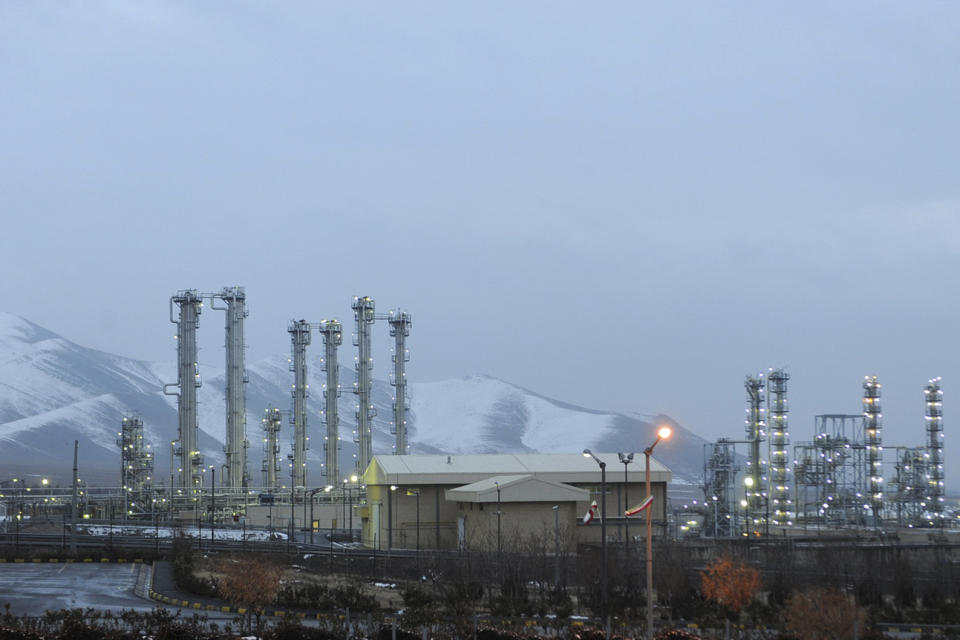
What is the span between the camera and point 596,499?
7519 cm

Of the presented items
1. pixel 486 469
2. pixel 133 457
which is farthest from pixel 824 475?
pixel 133 457

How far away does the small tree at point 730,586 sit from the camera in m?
46.2

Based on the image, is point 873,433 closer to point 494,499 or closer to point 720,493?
point 720,493

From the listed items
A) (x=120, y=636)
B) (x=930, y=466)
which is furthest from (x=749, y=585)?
(x=930, y=466)

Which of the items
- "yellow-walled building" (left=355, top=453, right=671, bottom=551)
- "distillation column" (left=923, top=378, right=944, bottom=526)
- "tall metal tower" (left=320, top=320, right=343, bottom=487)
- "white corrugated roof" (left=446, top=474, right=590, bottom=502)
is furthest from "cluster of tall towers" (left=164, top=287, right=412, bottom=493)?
"distillation column" (left=923, top=378, right=944, bottom=526)

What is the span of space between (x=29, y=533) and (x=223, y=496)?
14.8 m

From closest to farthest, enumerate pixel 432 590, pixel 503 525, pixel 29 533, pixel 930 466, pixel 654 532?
1. pixel 432 590
2. pixel 503 525
3. pixel 654 532
4. pixel 29 533
5. pixel 930 466

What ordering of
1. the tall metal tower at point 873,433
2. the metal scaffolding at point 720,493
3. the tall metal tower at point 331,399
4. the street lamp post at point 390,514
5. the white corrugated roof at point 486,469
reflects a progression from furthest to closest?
the tall metal tower at point 331,399, the tall metal tower at point 873,433, the metal scaffolding at point 720,493, the white corrugated roof at point 486,469, the street lamp post at point 390,514

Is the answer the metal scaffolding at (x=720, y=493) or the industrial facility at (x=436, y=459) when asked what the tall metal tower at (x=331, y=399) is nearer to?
the industrial facility at (x=436, y=459)

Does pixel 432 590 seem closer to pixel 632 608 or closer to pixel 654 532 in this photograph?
pixel 632 608

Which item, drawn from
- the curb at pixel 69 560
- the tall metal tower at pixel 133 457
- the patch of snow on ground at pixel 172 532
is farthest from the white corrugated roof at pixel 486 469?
the tall metal tower at pixel 133 457

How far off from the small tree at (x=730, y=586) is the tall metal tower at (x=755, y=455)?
4898cm

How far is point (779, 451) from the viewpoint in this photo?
98.3 m

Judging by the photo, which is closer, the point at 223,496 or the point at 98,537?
the point at 98,537
